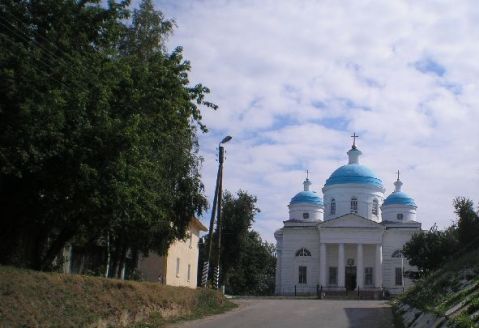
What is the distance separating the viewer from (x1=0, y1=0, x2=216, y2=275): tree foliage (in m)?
16.0

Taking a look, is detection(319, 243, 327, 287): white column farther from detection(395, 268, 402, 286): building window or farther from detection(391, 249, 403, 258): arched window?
detection(395, 268, 402, 286): building window

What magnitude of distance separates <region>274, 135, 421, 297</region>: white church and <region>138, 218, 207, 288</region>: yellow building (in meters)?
17.0

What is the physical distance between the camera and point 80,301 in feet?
57.6

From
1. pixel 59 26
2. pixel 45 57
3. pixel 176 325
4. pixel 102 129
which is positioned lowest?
pixel 176 325

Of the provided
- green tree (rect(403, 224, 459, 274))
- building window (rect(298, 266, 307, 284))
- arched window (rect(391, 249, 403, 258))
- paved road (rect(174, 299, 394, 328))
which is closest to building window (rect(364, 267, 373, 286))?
arched window (rect(391, 249, 403, 258))

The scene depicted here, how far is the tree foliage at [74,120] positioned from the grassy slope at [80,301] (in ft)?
7.41

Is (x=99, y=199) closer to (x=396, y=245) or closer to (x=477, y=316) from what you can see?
(x=477, y=316)

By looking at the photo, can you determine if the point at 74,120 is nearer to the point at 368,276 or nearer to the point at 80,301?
the point at 80,301

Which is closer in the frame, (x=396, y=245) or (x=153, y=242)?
(x=153, y=242)

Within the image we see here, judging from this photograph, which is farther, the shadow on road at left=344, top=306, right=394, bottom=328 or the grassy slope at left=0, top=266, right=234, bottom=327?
the shadow on road at left=344, top=306, right=394, bottom=328

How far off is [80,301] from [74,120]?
4.93 m

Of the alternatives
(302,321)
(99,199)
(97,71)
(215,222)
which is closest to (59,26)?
(97,71)

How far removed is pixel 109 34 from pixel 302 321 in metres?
12.1

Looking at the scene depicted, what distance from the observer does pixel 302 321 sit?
23.2m
